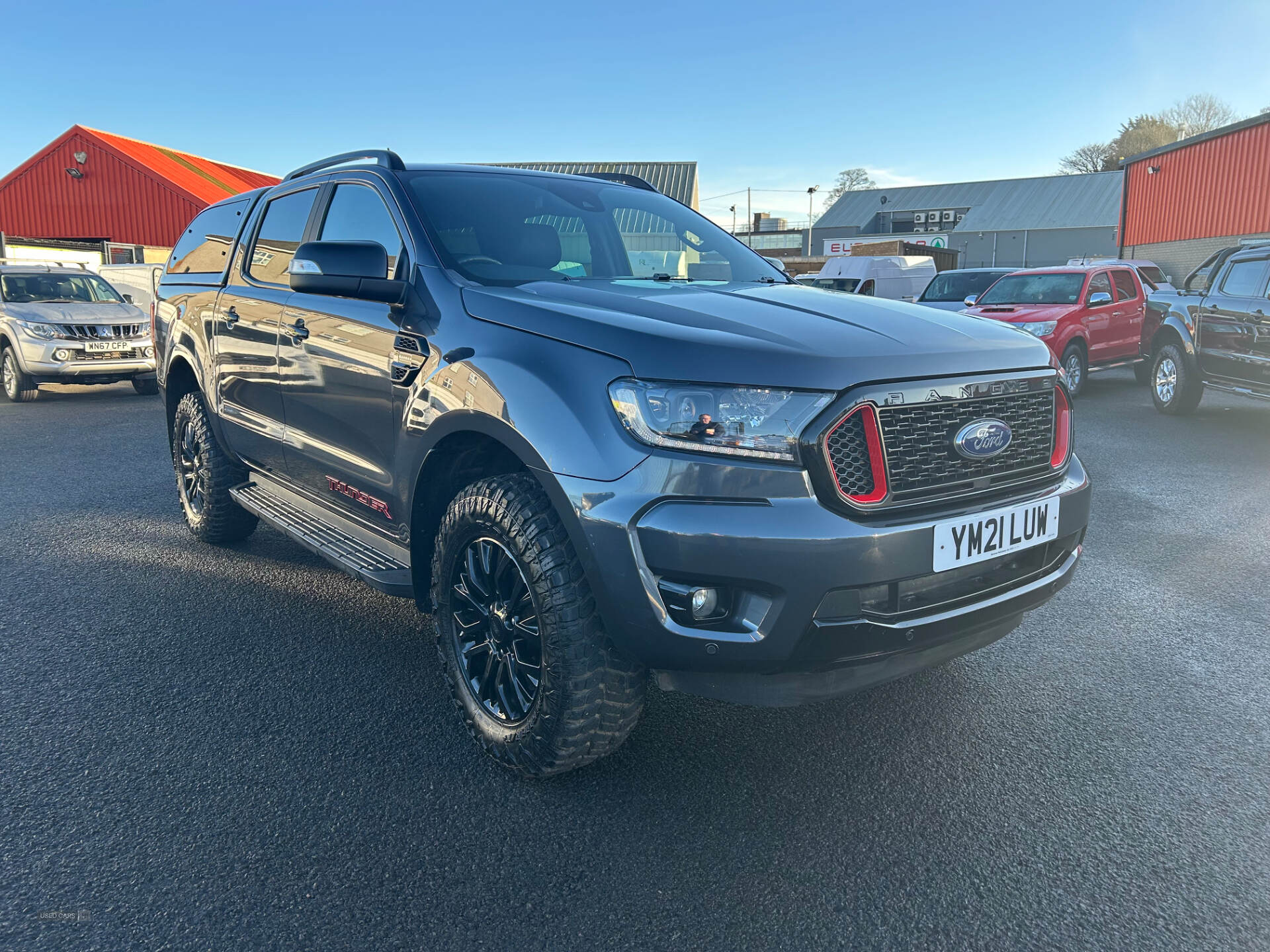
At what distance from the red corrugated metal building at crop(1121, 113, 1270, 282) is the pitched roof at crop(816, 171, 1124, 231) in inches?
812

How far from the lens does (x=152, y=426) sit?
397 inches

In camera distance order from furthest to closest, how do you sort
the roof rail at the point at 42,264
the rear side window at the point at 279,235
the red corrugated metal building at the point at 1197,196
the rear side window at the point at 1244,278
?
the red corrugated metal building at the point at 1197,196 → the roof rail at the point at 42,264 → the rear side window at the point at 1244,278 → the rear side window at the point at 279,235

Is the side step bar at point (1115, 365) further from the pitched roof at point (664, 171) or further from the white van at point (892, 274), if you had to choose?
the pitched roof at point (664, 171)

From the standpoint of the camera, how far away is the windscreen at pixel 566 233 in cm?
322

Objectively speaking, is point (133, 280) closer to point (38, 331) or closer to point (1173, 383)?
point (38, 331)

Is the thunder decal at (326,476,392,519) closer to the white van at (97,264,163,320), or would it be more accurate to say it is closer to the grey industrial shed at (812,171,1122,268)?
the white van at (97,264,163,320)

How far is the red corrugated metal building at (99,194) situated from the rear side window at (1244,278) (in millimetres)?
29838

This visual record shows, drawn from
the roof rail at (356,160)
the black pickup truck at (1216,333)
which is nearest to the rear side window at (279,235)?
the roof rail at (356,160)

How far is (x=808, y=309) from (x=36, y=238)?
1479 inches

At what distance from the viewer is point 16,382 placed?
473 inches

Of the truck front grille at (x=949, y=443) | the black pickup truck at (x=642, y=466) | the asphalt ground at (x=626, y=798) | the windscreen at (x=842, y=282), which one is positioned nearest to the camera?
the asphalt ground at (x=626, y=798)

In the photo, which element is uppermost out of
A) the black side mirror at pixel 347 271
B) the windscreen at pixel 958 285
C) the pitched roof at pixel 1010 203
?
the pitched roof at pixel 1010 203

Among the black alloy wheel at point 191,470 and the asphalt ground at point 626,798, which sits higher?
the black alloy wheel at point 191,470

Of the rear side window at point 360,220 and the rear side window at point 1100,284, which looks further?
the rear side window at point 1100,284
